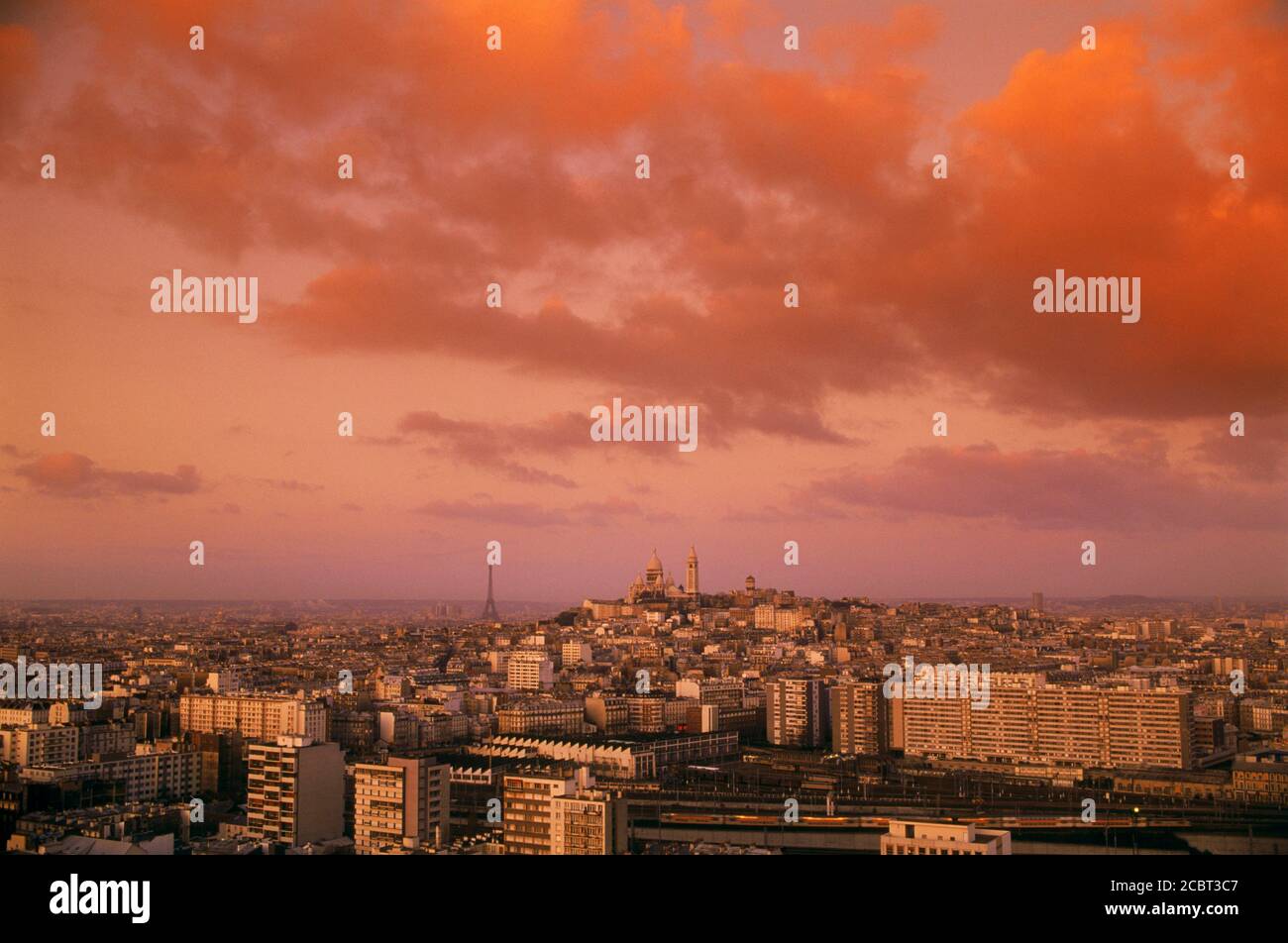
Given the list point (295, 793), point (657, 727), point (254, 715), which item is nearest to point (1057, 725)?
point (657, 727)

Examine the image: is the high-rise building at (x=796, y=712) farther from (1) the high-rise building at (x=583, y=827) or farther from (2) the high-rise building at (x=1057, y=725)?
(1) the high-rise building at (x=583, y=827)

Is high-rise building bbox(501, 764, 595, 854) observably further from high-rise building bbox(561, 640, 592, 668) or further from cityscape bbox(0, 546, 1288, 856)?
high-rise building bbox(561, 640, 592, 668)

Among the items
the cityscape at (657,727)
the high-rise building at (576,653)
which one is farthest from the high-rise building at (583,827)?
the high-rise building at (576,653)

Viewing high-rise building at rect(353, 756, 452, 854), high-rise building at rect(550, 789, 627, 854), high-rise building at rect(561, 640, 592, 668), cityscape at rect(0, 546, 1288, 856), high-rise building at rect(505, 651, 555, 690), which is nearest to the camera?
high-rise building at rect(550, 789, 627, 854)

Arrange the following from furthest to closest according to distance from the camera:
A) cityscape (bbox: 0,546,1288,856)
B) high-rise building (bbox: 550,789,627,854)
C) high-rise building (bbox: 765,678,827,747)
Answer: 1. high-rise building (bbox: 765,678,827,747)
2. cityscape (bbox: 0,546,1288,856)
3. high-rise building (bbox: 550,789,627,854)

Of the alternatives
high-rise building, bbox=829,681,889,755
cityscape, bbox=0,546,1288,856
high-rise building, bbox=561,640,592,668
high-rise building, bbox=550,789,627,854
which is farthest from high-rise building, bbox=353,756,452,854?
high-rise building, bbox=561,640,592,668
